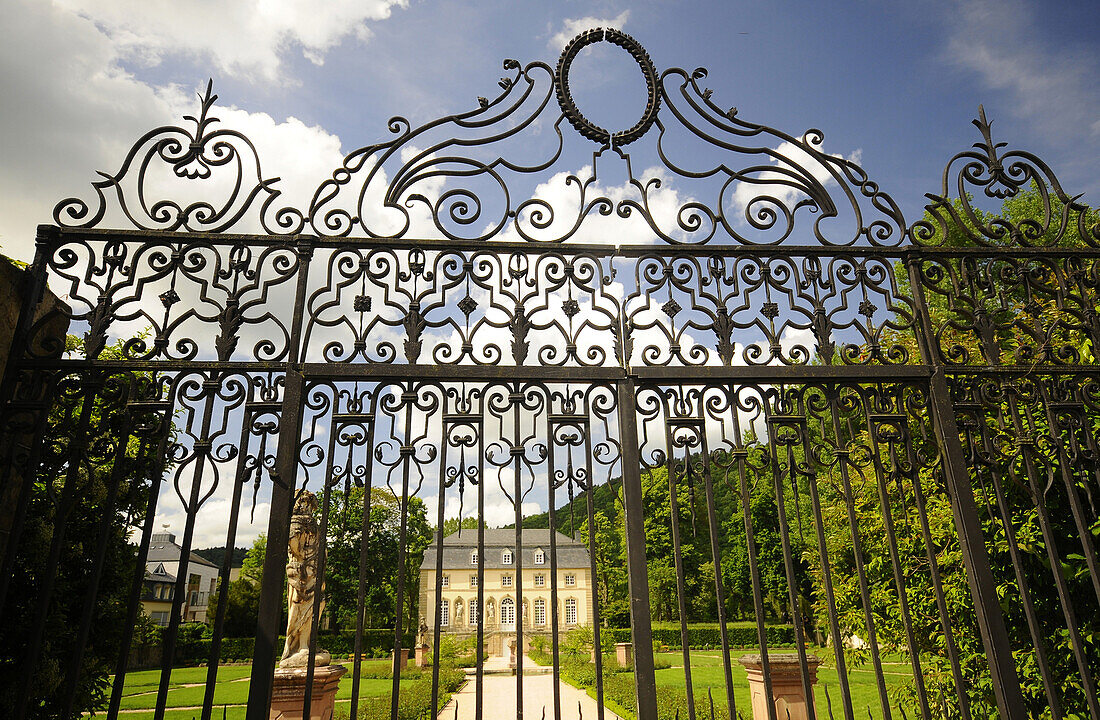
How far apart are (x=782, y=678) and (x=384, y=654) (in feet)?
73.2

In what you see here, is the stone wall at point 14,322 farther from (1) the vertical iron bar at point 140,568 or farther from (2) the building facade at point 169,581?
(2) the building facade at point 169,581

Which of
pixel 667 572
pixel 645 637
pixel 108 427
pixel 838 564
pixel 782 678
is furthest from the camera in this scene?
pixel 667 572

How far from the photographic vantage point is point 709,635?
1100 inches

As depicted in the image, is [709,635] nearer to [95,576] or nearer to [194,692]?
[194,692]

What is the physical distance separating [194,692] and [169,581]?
24077 millimetres

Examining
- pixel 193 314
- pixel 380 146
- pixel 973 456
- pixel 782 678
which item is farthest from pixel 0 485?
pixel 782 678

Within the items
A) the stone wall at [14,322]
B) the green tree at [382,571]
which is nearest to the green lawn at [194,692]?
the green tree at [382,571]

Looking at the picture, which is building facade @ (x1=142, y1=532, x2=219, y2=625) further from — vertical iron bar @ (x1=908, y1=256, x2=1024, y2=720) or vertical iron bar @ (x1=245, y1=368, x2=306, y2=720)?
vertical iron bar @ (x1=908, y1=256, x2=1024, y2=720)

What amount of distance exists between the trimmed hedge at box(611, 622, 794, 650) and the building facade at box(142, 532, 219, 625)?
22.2 m

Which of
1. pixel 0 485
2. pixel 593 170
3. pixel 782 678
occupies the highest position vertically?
pixel 593 170

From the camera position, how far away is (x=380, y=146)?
400 centimetres

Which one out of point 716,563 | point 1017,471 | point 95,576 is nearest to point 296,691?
point 95,576

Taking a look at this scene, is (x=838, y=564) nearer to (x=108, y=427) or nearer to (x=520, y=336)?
(x=520, y=336)

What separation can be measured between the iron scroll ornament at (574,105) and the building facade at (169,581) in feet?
110
